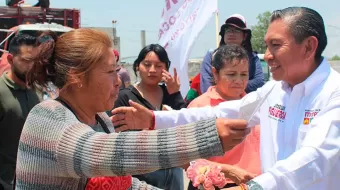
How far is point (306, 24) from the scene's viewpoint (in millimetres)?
2176

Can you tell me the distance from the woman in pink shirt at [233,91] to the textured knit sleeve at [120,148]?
5.25ft

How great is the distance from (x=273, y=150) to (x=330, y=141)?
1.31 feet

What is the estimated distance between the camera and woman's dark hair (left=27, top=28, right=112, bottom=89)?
176 centimetres

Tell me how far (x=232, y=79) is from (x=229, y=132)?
2017 mm

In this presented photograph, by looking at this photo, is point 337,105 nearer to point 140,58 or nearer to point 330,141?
point 330,141

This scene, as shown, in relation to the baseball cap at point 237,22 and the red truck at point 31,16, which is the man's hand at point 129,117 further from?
the red truck at point 31,16

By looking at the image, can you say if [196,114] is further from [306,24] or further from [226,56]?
[226,56]

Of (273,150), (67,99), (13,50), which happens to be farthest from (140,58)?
(67,99)

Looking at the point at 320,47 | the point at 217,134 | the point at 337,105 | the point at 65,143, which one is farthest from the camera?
the point at 320,47

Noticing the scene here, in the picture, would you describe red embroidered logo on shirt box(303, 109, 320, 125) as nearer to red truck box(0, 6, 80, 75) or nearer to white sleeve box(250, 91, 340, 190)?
white sleeve box(250, 91, 340, 190)

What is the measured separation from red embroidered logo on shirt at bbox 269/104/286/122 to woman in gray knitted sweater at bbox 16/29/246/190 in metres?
0.72

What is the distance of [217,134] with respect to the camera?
139 centimetres

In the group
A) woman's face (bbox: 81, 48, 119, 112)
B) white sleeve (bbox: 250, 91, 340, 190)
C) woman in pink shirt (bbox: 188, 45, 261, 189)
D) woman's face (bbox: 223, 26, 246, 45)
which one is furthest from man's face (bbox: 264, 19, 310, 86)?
woman's face (bbox: 223, 26, 246, 45)

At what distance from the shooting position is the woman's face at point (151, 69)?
3844 mm
